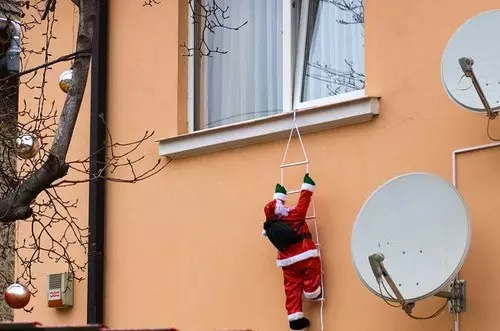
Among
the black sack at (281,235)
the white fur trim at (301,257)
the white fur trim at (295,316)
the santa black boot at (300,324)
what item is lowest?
the santa black boot at (300,324)

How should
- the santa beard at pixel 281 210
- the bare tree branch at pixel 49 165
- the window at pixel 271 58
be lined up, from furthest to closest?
the window at pixel 271 58 → the santa beard at pixel 281 210 → the bare tree branch at pixel 49 165

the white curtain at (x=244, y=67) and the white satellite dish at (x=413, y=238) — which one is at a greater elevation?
the white curtain at (x=244, y=67)

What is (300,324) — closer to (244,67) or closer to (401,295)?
(401,295)

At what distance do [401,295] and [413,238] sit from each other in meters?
0.33

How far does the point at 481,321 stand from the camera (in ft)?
22.5

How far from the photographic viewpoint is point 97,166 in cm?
970

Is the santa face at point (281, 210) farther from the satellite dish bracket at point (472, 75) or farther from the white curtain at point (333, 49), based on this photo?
the satellite dish bracket at point (472, 75)

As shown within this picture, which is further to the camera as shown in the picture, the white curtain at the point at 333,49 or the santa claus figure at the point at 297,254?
the white curtain at the point at 333,49

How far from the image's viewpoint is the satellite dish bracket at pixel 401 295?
662 cm

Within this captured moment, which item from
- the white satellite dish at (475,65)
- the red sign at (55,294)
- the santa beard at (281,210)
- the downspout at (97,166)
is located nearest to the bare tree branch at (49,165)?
the downspout at (97,166)

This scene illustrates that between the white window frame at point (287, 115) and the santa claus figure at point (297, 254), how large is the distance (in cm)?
44

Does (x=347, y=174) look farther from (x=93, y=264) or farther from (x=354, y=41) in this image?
(x=93, y=264)

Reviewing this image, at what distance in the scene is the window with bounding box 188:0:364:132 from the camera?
8312 millimetres

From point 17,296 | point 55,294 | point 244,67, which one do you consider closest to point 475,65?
point 244,67
